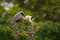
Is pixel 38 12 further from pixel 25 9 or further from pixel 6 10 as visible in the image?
pixel 6 10

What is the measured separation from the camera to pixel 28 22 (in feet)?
31.6

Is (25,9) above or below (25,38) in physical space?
above

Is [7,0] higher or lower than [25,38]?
higher

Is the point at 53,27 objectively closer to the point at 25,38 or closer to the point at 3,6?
the point at 25,38

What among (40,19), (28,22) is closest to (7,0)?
(40,19)

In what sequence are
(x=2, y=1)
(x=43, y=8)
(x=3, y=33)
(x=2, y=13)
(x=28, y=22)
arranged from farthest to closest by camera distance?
(x=2, y=1), (x=43, y=8), (x=2, y=13), (x=28, y=22), (x=3, y=33)

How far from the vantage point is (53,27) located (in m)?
7.43

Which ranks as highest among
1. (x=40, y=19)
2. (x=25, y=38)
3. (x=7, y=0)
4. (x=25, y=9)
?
(x=7, y=0)

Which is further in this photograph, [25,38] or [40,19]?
[40,19]

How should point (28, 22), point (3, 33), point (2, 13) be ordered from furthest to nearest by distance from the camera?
point (2, 13), point (28, 22), point (3, 33)

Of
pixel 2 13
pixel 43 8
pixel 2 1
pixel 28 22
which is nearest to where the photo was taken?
pixel 28 22

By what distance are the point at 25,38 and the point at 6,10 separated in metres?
7.05

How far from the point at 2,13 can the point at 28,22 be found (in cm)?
424

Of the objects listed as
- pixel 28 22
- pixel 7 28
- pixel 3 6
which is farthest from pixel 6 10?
pixel 7 28
